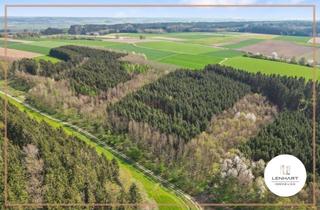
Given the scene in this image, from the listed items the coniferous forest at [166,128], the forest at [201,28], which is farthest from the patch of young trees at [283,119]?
the forest at [201,28]

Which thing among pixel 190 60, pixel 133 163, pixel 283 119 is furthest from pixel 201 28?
pixel 133 163

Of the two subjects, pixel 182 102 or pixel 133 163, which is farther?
pixel 182 102

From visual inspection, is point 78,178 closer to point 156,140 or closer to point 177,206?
point 177,206

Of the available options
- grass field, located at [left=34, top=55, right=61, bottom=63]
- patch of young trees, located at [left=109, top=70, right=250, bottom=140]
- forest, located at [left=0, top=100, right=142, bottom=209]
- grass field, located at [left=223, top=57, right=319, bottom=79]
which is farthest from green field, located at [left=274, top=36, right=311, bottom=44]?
forest, located at [left=0, top=100, right=142, bottom=209]

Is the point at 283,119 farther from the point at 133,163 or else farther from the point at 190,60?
the point at 190,60

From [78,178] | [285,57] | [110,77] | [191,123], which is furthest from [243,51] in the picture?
[78,178]

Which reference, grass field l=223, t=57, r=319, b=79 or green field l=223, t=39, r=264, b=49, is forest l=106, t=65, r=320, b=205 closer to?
grass field l=223, t=57, r=319, b=79
